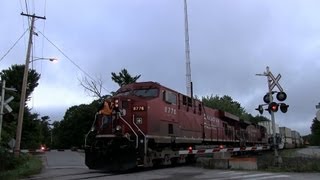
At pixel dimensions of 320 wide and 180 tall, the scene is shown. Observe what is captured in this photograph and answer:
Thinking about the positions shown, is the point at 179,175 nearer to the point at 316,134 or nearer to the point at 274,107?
the point at 274,107

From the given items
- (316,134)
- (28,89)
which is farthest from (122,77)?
(316,134)

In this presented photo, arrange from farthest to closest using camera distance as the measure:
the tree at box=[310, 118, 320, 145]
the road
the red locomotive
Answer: the tree at box=[310, 118, 320, 145] → the red locomotive → the road

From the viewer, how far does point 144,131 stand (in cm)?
2042

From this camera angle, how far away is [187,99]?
26047mm

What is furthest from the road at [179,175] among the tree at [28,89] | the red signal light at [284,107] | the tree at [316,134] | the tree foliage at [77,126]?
the tree at [316,134]

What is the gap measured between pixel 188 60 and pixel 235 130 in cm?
1998

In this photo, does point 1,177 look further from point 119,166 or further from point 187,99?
point 187,99

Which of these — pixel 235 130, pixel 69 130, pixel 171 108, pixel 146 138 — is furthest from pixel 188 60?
pixel 69 130

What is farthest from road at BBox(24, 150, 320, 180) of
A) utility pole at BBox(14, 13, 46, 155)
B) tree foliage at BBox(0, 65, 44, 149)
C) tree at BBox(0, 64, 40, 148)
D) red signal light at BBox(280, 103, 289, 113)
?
tree at BBox(0, 64, 40, 148)

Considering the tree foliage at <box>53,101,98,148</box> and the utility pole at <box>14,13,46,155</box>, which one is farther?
the tree foliage at <box>53,101,98,148</box>

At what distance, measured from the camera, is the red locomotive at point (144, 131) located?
1992cm

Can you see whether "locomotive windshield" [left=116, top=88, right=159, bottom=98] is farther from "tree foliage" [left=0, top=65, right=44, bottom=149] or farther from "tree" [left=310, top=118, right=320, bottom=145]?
"tree" [left=310, top=118, right=320, bottom=145]

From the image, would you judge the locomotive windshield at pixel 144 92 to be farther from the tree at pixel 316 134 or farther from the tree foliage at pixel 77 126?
the tree at pixel 316 134

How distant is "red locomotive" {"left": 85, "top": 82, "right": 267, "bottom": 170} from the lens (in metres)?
19.9
